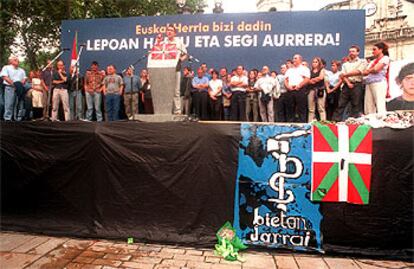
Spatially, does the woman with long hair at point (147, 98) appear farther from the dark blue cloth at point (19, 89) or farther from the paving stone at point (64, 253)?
the paving stone at point (64, 253)

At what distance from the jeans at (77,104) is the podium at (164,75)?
298 cm

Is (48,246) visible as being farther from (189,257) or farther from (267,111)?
(267,111)

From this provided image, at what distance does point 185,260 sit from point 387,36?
33385mm

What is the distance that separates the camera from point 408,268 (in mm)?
4043

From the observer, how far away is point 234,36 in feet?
32.1

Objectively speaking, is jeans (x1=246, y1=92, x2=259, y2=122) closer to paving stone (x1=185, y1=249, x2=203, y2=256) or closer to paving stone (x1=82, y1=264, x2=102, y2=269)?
paving stone (x1=185, y1=249, x2=203, y2=256)

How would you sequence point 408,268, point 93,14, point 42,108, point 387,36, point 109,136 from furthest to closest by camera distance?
point 387,36, point 93,14, point 42,108, point 109,136, point 408,268

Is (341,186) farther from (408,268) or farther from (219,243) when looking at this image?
(219,243)

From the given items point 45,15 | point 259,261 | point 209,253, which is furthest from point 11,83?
point 45,15

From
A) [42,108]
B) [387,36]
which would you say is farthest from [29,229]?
[387,36]

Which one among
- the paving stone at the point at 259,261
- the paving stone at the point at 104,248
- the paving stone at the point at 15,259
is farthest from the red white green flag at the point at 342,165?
the paving stone at the point at 15,259

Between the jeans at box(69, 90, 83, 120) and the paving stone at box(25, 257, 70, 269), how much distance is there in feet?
14.6

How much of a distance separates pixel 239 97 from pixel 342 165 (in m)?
3.93

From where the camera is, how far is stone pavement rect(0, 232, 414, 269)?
3.96 m
